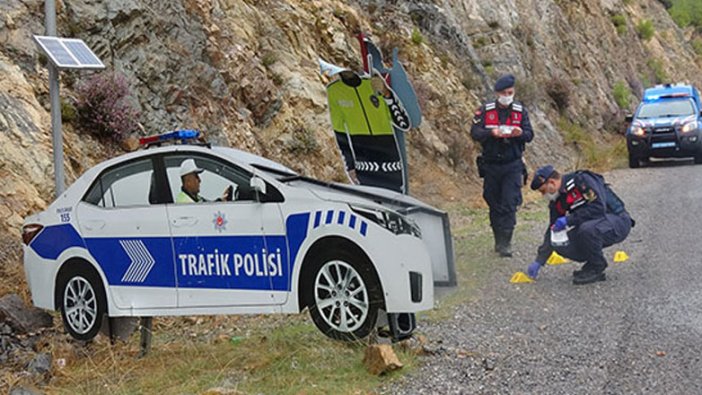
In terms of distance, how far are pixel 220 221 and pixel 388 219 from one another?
135cm

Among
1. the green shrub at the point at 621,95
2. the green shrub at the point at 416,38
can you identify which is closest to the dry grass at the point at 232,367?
the green shrub at the point at 416,38

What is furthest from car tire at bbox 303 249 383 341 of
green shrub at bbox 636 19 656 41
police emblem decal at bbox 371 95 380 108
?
green shrub at bbox 636 19 656 41

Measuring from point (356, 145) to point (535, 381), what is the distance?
381 cm

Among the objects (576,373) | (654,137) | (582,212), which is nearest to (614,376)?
(576,373)

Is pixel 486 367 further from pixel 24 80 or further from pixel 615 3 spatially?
pixel 615 3

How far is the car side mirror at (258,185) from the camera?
22.0 ft

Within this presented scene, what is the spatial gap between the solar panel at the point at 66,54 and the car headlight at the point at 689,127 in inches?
721

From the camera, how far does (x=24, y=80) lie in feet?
38.1

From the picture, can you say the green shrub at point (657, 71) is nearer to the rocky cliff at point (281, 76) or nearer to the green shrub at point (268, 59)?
the rocky cliff at point (281, 76)

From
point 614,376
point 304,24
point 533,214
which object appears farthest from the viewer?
point 304,24

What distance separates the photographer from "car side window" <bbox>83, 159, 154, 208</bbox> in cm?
741

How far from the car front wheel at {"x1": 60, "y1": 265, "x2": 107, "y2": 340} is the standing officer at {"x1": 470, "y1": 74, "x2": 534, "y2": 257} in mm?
5255

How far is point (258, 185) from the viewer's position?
22.0 ft

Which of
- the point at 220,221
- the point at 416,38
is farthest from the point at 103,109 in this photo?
the point at 416,38
